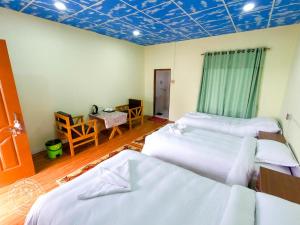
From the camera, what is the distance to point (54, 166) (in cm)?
268

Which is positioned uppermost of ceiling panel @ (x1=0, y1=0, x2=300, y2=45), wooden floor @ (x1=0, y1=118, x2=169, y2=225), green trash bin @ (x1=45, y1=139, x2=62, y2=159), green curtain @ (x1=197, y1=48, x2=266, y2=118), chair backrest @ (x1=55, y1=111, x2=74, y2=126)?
ceiling panel @ (x1=0, y1=0, x2=300, y2=45)

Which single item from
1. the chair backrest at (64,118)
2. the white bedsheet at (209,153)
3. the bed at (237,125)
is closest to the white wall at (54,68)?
the chair backrest at (64,118)

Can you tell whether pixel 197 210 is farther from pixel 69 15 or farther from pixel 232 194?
pixel 69 15

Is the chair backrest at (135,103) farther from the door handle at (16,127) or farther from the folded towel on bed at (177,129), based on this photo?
the door handle at (16,127)

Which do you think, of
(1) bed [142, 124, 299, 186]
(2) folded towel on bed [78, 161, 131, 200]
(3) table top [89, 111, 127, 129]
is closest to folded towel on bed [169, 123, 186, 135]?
(1) bed [142, 124, 299, 186]

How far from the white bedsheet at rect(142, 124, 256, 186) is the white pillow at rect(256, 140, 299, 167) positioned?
87 mm

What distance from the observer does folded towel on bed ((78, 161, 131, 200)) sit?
1.21 metres

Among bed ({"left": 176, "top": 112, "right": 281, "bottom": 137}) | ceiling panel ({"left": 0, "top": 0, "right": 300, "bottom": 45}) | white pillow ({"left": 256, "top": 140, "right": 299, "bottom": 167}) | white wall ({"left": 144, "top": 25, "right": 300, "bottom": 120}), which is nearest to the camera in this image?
white pillow ({"left": 256, "top": 140, "right": 299, "bottom": 167})

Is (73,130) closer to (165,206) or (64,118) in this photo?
(64,118)

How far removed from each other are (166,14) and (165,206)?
2.89 meters

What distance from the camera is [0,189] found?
2131 mm

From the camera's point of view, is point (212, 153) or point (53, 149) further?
point (53, 149)

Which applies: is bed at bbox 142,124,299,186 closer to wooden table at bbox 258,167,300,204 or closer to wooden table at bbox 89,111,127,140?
wooden table at bbox 258,167,300,204

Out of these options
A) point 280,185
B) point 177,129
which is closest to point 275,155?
point 280,185
